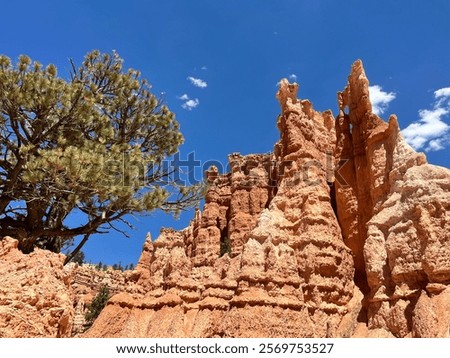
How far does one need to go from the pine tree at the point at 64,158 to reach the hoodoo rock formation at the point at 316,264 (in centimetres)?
214

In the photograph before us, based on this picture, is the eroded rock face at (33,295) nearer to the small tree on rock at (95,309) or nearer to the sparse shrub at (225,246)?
the sparse shrub at (225,246)

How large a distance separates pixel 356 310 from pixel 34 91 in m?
13.2

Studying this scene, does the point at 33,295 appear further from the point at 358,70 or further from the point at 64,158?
the point at 358,70

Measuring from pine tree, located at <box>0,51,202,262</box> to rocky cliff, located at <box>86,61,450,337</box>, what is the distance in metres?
3.89

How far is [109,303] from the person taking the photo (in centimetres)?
2488

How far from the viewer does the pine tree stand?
926cm

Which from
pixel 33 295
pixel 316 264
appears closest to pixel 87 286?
pixel 316 264

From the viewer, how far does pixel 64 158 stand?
29.1 feet

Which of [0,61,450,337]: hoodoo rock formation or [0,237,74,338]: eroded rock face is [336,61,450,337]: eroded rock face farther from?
[0,237,74,338]: eroded rock face

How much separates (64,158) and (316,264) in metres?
11.3

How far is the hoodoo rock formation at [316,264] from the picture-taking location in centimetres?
1119

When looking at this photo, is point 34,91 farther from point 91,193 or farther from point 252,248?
point 252,248
